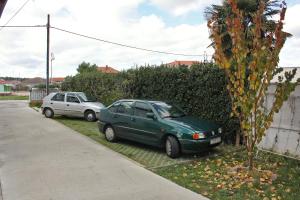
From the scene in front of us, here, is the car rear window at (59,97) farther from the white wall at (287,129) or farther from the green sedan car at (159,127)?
the white wall at (287,129)

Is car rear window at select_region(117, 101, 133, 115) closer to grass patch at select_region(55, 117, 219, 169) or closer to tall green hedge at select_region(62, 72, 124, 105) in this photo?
grass patch at select_region(55, 117, 219, 169)

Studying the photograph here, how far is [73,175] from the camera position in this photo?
24.1 ft

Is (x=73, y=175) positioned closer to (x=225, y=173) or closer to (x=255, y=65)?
(x=225, y=173)

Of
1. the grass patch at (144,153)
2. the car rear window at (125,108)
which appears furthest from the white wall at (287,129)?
the car rear window at (125,108)

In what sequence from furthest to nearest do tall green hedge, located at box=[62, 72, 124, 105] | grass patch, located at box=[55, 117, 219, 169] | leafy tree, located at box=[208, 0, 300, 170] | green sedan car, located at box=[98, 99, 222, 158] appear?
tall green hedge, located at box=[62, 72, 124, 105] < green sedan car, located at box=[98, 99, 222, 158] < grass patch, located at box=[55, 117, 219, 169] < leafy tree, located at box=[208, 0, 300, 170]

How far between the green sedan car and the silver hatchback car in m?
5.95

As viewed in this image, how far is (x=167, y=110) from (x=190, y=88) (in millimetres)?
2070

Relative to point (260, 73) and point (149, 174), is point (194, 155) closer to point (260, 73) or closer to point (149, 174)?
point (149, 174)

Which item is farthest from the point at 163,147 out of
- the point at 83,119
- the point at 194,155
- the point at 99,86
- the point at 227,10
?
the point at 99,86

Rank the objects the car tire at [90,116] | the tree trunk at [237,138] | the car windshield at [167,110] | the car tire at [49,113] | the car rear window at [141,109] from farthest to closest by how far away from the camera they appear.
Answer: the car tire at [49,113]
the car tire at [90,116]
the tree trunk at [237,138]
the car rear window at [141,109]
the car windshield at [167,110]

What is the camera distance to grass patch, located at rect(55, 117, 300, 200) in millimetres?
6184

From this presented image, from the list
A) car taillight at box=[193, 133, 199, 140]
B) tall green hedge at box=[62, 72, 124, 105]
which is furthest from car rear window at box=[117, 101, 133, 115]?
tall green hedge at box=[62, 72, 124, 105]

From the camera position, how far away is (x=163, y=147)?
9.55 meters

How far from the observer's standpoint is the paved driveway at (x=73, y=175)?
20.1ft
